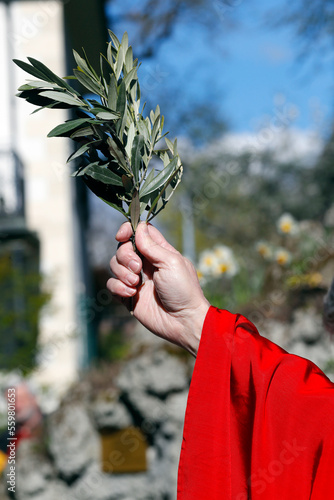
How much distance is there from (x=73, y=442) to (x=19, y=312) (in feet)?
11.2

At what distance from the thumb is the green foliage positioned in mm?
5943

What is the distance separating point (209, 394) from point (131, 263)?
40cm

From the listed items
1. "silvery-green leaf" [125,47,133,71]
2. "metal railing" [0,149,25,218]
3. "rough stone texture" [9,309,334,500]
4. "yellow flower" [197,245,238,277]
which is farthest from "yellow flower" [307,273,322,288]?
"metal railing" [0,149,25,218]

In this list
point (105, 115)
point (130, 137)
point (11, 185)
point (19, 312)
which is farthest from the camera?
point (11, 185)

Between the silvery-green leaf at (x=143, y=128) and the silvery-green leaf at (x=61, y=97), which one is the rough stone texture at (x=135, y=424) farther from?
the silvery-green leaf at (x=61, y=97)

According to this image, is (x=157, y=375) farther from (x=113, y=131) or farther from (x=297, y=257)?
(x=113, y=131)

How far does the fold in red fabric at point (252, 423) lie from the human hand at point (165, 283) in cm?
6

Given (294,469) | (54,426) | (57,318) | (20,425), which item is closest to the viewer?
(294,469)

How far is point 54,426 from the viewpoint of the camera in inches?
182

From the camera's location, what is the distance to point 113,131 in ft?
4.14

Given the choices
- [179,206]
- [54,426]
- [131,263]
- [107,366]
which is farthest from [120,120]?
[179,206]

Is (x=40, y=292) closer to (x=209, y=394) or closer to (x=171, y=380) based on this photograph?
(x=171, y=380)

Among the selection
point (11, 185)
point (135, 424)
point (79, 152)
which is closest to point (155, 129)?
point (79, 152)

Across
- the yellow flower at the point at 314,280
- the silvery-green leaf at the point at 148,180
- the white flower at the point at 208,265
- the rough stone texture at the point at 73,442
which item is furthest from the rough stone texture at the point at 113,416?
the silvery-green leaf at the point at 148,180
